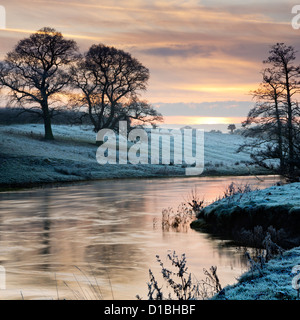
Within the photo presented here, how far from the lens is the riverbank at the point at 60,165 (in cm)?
4097

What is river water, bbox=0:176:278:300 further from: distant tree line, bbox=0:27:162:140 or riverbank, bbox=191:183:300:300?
distant tree line, bbox=0:27:162:140

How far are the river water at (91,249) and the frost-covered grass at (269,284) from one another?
139cm

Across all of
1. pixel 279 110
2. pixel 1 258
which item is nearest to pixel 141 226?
pixel 1 258

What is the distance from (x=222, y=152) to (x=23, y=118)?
3072cm

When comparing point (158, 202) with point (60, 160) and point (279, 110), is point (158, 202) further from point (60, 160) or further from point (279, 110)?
point (60, 160)

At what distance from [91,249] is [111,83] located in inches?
1934

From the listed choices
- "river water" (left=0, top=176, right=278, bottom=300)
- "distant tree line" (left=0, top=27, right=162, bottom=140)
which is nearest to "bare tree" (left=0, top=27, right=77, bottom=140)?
"distant tree line" (left=0, top=27, right=162, bottom=140)

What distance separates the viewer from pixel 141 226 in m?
19.1

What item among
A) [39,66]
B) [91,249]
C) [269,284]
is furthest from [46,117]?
[269,284]

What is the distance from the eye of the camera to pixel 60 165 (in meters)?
46.3

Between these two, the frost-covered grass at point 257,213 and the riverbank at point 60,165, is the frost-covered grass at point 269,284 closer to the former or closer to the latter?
the frost-covered grass at point 257,213

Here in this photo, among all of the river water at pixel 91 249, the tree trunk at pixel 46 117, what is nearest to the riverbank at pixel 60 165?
the tree trunk at pixel 46 117

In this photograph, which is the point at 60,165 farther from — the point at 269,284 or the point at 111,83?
the point at 269,284

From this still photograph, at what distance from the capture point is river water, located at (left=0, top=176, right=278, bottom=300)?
1021cm
